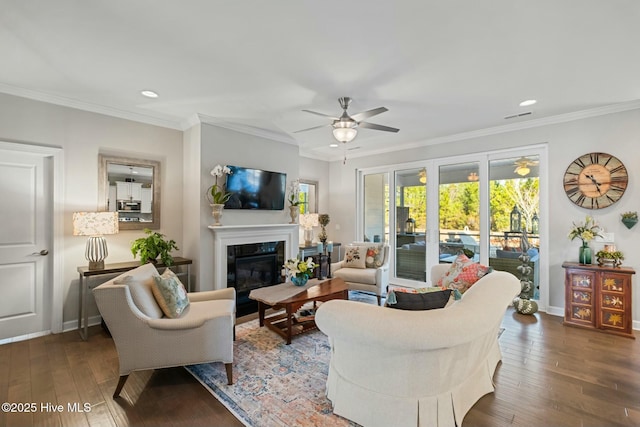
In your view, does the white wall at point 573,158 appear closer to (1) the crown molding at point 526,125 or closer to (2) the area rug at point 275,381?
(1) the crown molding at point 526,125

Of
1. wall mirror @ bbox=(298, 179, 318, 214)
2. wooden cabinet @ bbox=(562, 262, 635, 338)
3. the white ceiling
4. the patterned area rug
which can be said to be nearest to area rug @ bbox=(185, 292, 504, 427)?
the patterned area rug

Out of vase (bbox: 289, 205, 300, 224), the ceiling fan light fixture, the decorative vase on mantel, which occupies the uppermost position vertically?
the ceiling fan light fixture

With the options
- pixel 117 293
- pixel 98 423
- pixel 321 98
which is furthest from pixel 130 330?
pixel 321 98

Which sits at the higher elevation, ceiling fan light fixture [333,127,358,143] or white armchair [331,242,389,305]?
ceiling fan light fixture [333,127,358,143]

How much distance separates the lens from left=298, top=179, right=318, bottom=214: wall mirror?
21.0 feet

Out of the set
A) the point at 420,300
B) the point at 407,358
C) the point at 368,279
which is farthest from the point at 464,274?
the point at 368,279

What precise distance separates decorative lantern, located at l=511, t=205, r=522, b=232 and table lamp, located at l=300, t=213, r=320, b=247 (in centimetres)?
328

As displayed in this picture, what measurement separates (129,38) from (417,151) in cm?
464

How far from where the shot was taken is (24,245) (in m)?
3.36

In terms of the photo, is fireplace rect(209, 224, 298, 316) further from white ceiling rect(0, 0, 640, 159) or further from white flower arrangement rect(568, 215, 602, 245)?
white flower arrangement rect(568, 215, 602, 245)

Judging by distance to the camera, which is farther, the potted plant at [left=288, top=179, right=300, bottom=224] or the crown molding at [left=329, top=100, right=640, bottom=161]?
the potted plant at [left=288, top=179, right=300, bottom=224]

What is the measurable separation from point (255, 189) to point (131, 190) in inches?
64.9

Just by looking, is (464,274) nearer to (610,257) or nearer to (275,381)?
(275,381)

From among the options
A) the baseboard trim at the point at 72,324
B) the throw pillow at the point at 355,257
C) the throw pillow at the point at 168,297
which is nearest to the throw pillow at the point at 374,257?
the throw pillow at the point at 355,257
